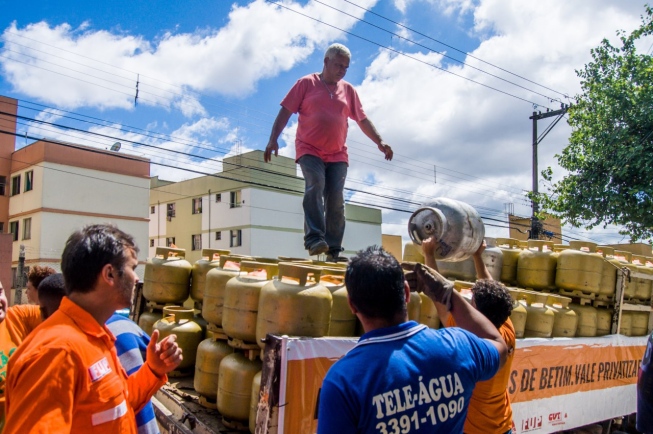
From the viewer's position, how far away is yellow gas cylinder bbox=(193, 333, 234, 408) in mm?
3455

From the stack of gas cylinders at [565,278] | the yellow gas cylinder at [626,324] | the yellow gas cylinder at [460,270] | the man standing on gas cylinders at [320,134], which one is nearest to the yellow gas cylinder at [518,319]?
the stack of gas cylinders at [565,278]

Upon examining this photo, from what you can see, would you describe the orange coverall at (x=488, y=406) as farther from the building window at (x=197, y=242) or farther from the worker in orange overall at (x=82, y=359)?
the building window at (x=197, y=242)

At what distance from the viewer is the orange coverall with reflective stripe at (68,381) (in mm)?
1468

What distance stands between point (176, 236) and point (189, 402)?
43.9 m

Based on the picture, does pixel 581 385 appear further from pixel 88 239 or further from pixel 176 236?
pixel 176 236

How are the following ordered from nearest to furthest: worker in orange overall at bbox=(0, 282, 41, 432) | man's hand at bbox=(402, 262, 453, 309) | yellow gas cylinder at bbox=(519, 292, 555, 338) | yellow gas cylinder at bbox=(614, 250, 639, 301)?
man's hand at bbox=(402, 262, 453, 309) → worker in orange overall at bbox=(0, 282, 41, 432) → yellow gas cylinder at bbox=(519, 292, 555, 338) → yellow gas cylinder at bbox=(614, 250, 639, 301)

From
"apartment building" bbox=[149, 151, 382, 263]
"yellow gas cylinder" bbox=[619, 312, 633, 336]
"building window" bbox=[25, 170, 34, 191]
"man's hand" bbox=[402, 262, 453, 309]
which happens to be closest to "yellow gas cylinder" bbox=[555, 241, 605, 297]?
"yellow gas cylinder" bbox=[619, 312, 633, 336]

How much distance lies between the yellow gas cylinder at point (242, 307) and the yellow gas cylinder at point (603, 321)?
4.29 metres

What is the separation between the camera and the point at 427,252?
3746 millimetres

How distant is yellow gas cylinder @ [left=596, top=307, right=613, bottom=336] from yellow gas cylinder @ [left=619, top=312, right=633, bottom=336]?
37 centimetres

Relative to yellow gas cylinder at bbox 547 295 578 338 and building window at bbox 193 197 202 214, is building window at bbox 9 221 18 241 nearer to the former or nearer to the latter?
building window at bbox 193 197 202 214

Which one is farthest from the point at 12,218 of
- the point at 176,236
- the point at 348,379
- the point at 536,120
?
the point at 348,379

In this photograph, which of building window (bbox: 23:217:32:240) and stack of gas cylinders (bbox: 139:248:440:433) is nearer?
stack of gas cylinders (bbox: 139:248:440:433)

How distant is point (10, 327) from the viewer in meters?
3.12
